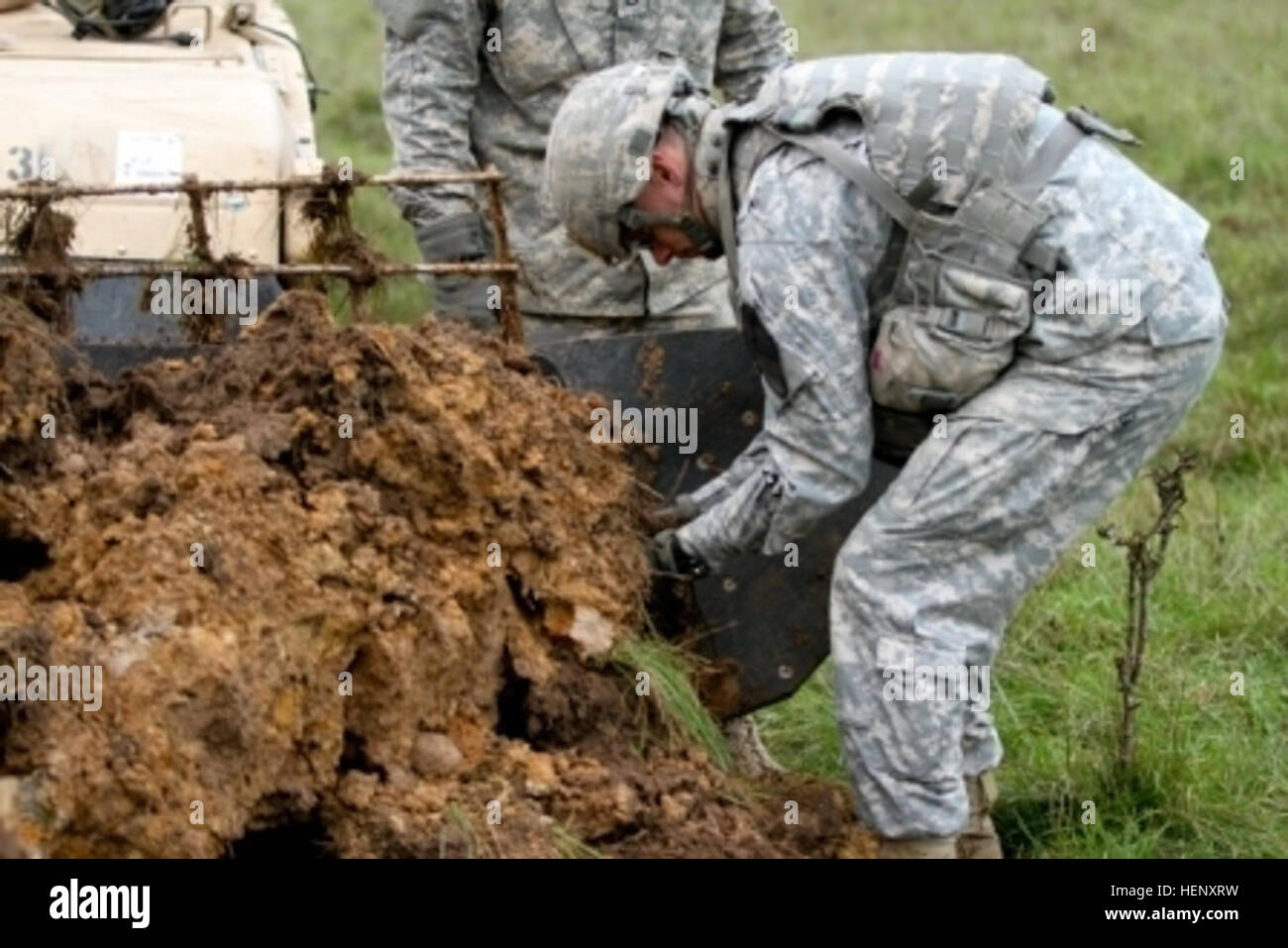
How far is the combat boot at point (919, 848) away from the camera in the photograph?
507 centimetres

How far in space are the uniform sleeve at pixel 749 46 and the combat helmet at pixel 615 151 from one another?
1.93 m

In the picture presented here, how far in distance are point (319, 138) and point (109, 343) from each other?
8969 mm

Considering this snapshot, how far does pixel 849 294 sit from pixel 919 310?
0.16m

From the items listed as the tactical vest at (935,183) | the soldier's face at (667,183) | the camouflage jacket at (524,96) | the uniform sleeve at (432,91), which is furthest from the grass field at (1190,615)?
the soldier's face at (667,183)

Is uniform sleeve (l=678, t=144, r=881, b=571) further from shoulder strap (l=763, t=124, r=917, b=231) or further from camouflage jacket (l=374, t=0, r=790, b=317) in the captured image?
camouflage jacket (l=374, t=0, r=790, b=317)

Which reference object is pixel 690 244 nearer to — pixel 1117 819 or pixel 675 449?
pixel 675 449

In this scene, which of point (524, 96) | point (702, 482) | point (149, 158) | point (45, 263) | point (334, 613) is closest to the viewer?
point (334, 613)

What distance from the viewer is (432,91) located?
21.5ft

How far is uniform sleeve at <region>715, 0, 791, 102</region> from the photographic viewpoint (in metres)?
6.95

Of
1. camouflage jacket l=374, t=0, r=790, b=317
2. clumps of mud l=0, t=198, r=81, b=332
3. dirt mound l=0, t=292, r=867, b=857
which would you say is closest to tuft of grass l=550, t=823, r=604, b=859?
dirt mound l=0, t=292, r=867, b=857

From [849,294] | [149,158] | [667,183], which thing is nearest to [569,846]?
[849,294]

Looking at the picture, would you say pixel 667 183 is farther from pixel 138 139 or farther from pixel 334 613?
pixel 138 139
